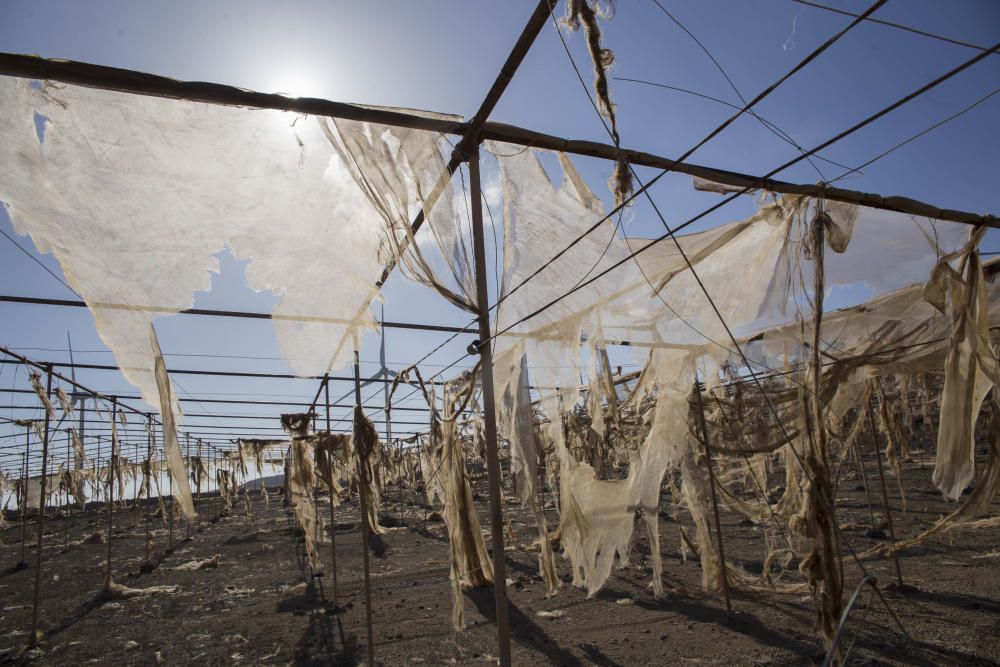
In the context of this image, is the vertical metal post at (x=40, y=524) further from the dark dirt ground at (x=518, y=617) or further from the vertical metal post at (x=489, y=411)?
the vertical metal post at (x=489, y=411)

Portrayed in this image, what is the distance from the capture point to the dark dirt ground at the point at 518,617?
553 centimetres

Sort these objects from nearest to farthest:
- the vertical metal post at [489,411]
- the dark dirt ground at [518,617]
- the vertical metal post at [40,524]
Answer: the vertical metal post at [489,411] → the dark dirt ground at [518,617] → the vertical metal post at [40,524]

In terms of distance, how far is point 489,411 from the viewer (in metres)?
3.20

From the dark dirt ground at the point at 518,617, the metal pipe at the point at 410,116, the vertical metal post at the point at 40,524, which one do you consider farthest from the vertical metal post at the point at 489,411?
the vertical metal post at the point at 40,524

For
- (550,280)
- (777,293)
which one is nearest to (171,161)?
(550,280)

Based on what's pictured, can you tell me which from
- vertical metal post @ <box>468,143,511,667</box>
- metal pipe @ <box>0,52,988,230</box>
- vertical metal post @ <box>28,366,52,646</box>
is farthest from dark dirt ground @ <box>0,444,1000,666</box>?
metal pipe @ <box>0,52,988,230</box>

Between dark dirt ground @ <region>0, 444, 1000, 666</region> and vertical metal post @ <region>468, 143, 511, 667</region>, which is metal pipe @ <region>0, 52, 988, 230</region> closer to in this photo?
vertical metal post @ <region>468, 143, 511, 667</region>

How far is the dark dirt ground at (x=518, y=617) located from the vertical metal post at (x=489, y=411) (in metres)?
2.00

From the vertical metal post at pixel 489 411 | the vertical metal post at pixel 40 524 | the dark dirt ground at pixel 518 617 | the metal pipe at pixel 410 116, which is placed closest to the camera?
the metal pipe at pixel 410 116

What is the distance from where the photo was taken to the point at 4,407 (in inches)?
456

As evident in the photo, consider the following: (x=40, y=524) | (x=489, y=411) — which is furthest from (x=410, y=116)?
(x=40, y=524)

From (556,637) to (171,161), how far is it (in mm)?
5917

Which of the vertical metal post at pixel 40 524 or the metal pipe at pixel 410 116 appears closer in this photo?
the metal pipe at pixel 410 116

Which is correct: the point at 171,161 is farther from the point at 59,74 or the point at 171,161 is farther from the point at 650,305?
the point at 650,305
